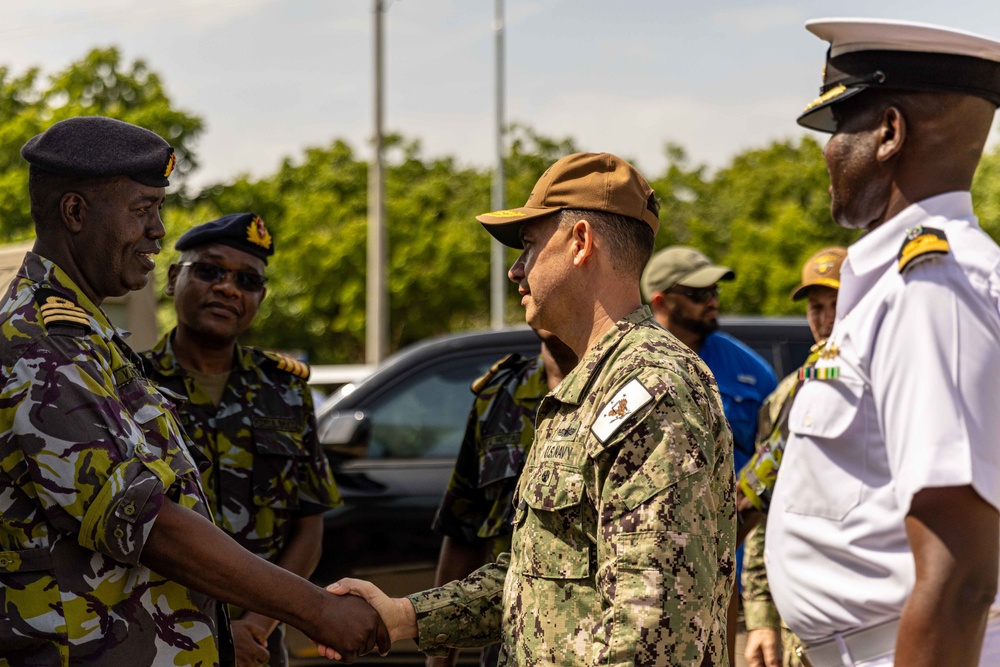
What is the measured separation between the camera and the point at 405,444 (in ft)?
18.7

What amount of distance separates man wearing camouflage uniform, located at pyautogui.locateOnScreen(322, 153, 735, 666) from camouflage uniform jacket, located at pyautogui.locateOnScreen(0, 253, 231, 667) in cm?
70

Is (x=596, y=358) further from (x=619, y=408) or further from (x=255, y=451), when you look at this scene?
(x=255, y=451)

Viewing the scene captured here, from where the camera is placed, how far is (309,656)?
5.43 meters

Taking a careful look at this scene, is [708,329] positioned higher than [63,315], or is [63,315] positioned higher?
[63,315]

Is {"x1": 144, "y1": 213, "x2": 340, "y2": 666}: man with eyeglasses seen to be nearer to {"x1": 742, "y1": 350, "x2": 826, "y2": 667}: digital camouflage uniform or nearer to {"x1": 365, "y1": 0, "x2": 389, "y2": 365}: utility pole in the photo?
{"x1": 742, "y1": 350, "x2": 826, "y2": 667}: digital camouflage uniform

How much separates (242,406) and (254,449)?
15cm

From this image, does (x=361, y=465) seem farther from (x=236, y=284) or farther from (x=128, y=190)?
(x=128, y=190)

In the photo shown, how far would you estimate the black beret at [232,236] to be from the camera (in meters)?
3.80

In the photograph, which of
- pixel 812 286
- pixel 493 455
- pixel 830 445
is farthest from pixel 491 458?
pixel 812 286

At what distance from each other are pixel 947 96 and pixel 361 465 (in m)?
4.03

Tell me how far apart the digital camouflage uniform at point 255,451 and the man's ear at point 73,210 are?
1100 mm

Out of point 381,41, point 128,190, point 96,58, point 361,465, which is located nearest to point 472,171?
point 96,58

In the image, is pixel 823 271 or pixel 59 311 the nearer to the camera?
pixel 59 311

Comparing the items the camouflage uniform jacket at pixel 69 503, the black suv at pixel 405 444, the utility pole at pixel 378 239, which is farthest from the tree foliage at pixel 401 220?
the camouflage uniform jacket at pixel 69 503
